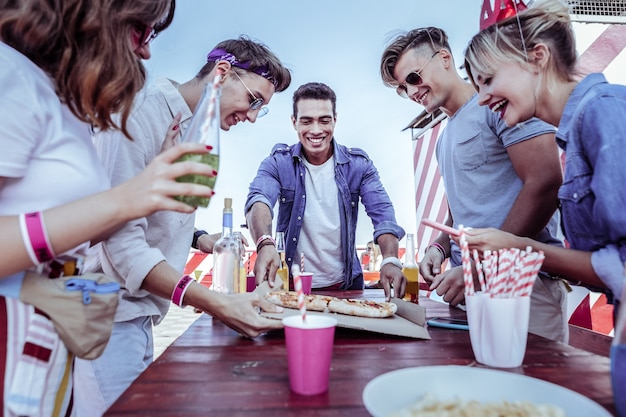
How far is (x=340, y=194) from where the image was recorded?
2797 millimetres

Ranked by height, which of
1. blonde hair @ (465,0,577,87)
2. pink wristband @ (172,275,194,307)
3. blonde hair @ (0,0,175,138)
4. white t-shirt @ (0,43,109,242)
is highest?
blonde hair @ (465,0,577,87)

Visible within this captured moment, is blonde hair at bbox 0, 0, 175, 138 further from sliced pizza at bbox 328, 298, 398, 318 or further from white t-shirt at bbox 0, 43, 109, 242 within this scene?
sliced pizza at bbox 328, 298, 398, 318

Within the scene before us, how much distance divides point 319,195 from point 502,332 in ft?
6.40

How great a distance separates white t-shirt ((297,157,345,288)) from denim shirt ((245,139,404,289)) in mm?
46

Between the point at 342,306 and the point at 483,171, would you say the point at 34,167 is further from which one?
the point at 483,171

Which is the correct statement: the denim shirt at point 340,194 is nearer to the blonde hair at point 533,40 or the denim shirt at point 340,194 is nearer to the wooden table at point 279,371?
the blonde hair at point 533,40

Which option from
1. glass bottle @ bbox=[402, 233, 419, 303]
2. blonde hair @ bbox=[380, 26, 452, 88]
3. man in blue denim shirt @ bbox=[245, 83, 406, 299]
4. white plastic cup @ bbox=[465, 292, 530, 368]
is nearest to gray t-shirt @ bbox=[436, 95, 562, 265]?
glass bottle @ bbox=[402, 233, 419, 303]

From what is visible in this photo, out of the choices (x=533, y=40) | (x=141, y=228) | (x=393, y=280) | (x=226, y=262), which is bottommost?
(x=393, y=280)

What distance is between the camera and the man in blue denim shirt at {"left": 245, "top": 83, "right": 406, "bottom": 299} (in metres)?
2.72

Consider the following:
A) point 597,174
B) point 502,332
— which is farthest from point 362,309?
point 597,174

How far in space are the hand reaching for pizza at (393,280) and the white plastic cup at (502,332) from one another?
0.87 meters

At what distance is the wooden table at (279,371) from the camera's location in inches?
28.3

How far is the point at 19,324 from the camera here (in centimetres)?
79

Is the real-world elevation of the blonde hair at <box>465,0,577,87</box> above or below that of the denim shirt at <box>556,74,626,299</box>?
above
